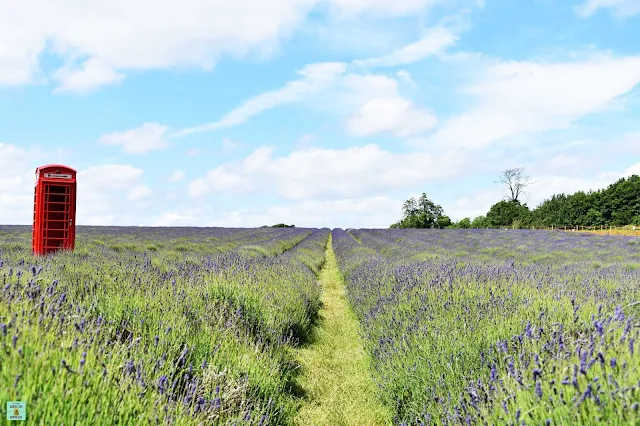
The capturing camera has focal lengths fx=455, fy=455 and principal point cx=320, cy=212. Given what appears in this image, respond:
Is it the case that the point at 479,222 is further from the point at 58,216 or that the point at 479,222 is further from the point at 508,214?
the point at 58,216

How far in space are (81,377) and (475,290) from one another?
13.5 ft

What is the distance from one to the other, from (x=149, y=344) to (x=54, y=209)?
7.73 m

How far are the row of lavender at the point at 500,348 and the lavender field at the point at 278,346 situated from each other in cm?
2

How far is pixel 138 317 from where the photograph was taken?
3.44 m

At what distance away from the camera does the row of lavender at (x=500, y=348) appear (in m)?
1.92

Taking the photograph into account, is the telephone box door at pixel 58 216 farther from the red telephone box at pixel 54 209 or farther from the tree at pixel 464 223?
the tree at pixel 464 223

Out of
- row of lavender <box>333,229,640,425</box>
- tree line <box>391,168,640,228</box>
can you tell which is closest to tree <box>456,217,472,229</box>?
tree line <box>391,168,640,228</box>

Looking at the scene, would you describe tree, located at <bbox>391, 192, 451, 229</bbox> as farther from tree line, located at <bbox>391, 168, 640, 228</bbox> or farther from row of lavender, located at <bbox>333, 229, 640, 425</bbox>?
row of lavender, located at <bbox>333, 229, 640, 425</bbox>

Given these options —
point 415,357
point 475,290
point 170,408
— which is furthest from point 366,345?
point 170,408

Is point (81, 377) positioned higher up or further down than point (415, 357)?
higher up

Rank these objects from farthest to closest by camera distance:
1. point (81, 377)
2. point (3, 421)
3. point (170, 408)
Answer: point (170, 408)
point (81, 377)
point (3, 421)

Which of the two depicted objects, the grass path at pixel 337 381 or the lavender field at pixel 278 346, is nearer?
the lavender field at pixel 278 346

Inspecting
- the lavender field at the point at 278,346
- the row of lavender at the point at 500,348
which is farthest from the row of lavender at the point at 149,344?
the row of lavender at the point at 500,348

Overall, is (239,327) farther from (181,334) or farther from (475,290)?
(475,290)
